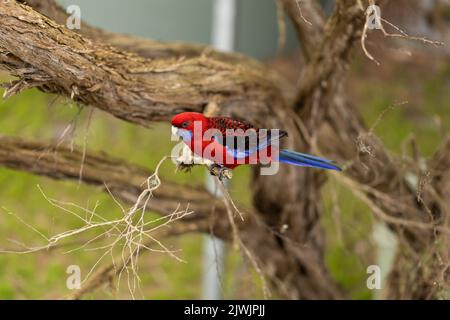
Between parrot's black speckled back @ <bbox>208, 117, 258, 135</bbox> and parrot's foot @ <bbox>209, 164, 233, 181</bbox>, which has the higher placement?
parrot's black speckled back @ <bbox>208, 117, 258, 135</bbox>

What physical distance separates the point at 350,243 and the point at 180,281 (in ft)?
3.60

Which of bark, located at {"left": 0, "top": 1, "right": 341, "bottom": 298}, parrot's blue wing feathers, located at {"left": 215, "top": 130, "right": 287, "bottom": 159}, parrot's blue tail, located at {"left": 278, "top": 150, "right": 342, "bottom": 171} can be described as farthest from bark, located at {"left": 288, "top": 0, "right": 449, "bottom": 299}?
parrot's blue wing feathers, located at {"left": 215, "top": 130, "right": 287, "bottom": 159}

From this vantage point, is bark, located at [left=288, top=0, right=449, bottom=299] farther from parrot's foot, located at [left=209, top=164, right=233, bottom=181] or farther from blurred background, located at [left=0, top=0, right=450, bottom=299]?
parrot's foot, located at [left=209, top=164, right=233, bottom=181]

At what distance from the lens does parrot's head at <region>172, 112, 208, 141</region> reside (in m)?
1.71

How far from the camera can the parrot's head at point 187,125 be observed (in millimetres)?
1711

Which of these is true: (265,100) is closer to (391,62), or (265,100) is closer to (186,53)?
(186,53)

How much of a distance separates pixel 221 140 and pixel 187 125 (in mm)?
106

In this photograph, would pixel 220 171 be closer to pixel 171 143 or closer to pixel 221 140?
pixel 221 140

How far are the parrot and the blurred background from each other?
3.13 ft

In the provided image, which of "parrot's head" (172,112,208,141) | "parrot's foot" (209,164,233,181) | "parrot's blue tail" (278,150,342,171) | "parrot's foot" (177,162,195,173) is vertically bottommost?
"parrot's foot" (209,164,233,181)

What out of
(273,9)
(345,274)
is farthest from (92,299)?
(273,9)

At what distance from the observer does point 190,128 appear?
1.71 meters

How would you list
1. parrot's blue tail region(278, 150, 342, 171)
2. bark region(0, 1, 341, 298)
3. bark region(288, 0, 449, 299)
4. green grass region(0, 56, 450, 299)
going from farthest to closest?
1. green grass region(0, 56, 450, 299)
2. bark region(288, 0, 449, 299)
3. parrot's blue tail region(278, 150, 342, 171)
4. bark region(0, 1, 341, 298)

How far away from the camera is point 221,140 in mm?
1760
